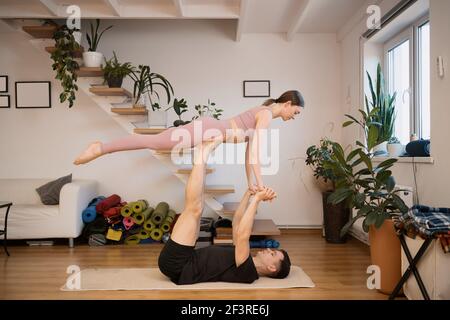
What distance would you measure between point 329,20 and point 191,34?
173 centimetres

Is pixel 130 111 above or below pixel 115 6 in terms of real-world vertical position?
below

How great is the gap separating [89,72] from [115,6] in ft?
2.89

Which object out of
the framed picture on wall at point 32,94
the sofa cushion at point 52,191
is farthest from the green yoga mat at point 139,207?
the framed picture on wall at point 32,94

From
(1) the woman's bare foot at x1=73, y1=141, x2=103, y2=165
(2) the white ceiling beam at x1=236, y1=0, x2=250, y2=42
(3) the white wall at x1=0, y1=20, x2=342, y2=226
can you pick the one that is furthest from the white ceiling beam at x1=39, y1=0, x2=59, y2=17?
(1) the woman's bare foot at x1=73, y1=141, x2=103, y2=165

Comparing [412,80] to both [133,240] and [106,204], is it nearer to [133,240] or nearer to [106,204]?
[133,240]

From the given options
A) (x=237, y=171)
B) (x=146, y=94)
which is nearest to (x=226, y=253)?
(x=237, y=171)

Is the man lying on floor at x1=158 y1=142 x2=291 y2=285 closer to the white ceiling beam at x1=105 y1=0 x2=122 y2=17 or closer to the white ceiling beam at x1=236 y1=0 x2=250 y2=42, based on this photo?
the white ceiling beam at x1=236 y1=0 x2=250 y2=42

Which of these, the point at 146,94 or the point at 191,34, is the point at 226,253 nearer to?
the point at 146,94

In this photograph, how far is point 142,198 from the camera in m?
5.33

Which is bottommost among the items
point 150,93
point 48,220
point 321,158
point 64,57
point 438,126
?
point 48,220

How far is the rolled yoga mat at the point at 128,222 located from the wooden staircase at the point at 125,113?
29.1 inches

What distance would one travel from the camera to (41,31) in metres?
4.75

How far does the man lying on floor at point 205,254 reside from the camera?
280 centimetres

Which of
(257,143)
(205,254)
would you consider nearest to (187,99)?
(205,254)
